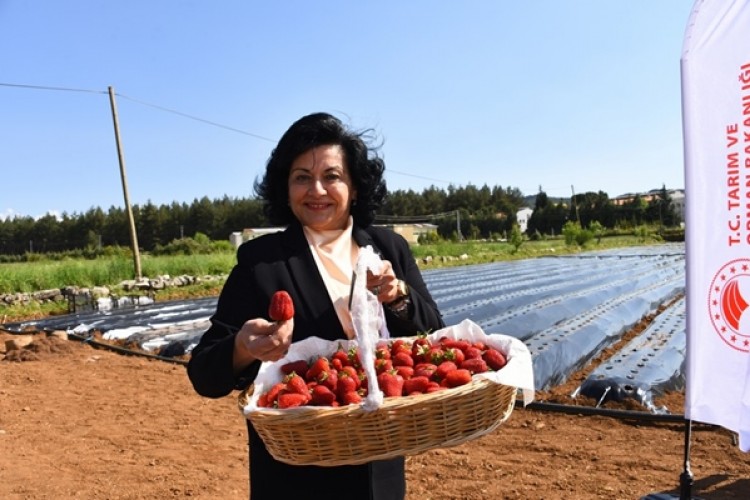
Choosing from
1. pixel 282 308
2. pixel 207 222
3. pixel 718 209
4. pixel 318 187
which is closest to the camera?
pixel 282 308

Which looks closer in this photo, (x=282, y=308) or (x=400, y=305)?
Answer: (x=282, y=308)

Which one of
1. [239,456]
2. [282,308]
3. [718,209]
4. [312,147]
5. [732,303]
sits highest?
[312,147]

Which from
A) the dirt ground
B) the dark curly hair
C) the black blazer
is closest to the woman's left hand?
the black blazer

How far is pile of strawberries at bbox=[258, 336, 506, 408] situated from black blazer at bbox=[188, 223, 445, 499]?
0.09m

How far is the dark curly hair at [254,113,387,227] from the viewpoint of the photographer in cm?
150

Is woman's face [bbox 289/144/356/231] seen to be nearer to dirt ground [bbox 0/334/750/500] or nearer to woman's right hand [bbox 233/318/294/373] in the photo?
woman's right hand [bbox 233/318/294/373]

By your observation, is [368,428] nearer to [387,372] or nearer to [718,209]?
[387,372]

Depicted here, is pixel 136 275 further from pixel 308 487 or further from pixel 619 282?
pixel 308 487

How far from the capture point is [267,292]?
1.47 metres

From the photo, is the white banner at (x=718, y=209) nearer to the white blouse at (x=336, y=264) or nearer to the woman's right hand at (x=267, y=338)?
the white blouse at (x=336, y=264)

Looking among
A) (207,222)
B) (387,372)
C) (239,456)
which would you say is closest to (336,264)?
(387,372)

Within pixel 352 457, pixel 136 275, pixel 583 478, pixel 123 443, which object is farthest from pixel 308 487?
pixel 136 275

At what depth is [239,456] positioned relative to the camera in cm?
368

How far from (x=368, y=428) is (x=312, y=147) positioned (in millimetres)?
689
